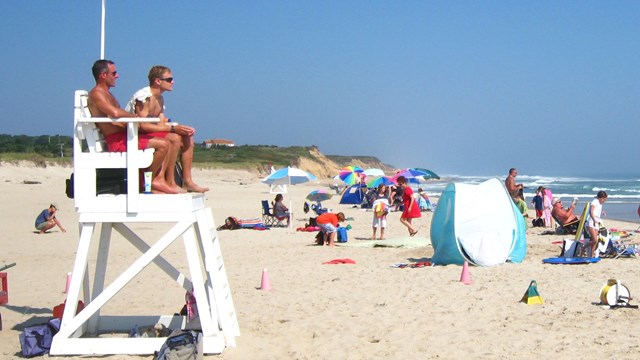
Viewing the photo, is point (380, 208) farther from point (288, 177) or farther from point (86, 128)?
point (86, 128)

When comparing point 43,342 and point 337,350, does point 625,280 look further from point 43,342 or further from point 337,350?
point 43,342

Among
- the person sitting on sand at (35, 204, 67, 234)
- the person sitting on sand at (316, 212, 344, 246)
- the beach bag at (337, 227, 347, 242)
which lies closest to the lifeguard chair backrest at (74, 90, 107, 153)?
the person sitting on sand at (316, 212, 344, 246)

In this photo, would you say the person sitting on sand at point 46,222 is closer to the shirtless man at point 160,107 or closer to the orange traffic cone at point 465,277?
the orange traffic cone at point 465,277

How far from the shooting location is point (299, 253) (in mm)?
15234

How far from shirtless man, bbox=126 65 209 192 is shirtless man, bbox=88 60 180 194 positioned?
92mm

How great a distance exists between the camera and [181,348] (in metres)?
6.61

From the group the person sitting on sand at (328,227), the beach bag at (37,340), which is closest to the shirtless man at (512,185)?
the person sitting on sand at (328,227)

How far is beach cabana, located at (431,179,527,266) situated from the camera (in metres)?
12.5

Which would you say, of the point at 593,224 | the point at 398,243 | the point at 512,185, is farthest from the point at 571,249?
the point at 512,185

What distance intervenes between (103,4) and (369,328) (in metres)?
4.19

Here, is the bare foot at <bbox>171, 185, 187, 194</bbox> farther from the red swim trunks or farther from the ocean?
the ocean

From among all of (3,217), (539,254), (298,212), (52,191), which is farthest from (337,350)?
(52,191)

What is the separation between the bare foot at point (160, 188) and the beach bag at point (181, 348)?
130 cm

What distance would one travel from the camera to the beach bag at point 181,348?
6.55 meters
